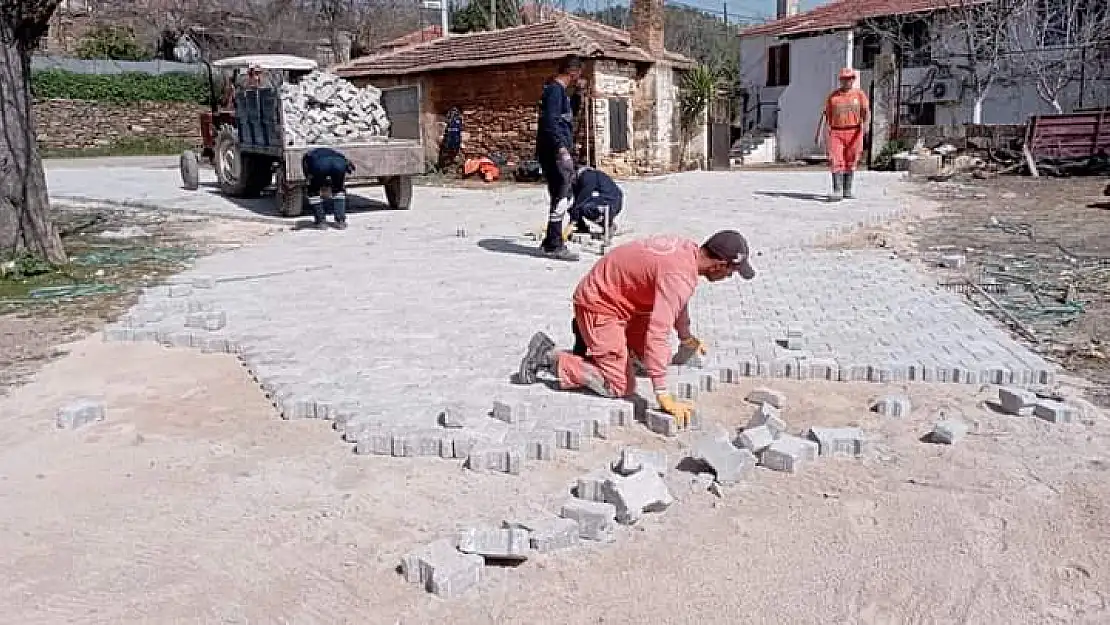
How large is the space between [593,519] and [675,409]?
3.64 feet

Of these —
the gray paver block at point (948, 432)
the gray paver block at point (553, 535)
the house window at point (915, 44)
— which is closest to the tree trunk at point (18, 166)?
the gray paver block at point (553, 535)

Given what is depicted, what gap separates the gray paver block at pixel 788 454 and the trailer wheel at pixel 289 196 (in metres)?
10.1

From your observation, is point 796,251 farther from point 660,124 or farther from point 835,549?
point 660,124

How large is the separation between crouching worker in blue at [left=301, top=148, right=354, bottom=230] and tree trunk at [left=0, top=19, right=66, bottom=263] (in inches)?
117

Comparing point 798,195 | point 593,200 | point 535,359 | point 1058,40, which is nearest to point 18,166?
point 593,200

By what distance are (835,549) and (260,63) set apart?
58.4ft

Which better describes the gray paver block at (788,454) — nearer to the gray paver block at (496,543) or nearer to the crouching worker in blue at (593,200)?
the gray paver block at (496,543)

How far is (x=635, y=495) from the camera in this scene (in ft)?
11.5

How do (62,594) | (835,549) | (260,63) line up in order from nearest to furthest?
(62,594) → (835,549) → (260,63)


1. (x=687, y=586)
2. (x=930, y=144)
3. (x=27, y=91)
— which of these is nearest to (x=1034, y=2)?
(x=930, y=144)

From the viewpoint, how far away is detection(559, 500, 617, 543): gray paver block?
11.1 feet

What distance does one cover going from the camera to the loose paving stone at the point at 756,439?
4.08 meters

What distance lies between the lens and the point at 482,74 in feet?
64.5

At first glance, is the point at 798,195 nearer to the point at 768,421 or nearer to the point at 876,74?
the point at 768,421
